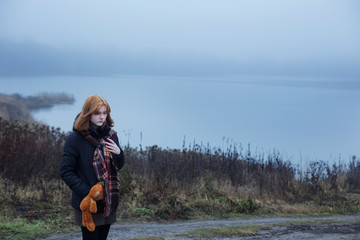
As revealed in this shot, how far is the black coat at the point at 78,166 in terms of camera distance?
13.5ft

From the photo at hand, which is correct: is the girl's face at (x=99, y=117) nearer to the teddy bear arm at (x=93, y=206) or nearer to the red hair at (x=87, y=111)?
the red hair at (x=87, y=111)

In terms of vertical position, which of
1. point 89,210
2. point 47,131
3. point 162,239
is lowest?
point 162,239

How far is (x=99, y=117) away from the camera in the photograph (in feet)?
13.7

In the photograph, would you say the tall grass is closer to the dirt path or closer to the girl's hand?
the dirt path

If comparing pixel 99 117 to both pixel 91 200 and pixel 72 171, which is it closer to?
pixel 72 171

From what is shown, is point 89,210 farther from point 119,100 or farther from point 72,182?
point 119,100

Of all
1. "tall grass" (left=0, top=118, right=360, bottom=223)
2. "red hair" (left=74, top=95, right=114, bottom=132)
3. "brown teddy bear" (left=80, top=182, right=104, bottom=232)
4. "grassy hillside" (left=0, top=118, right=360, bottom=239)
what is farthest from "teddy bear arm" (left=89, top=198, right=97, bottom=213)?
"tall grass" (left=0, top=118, right=360, bottom=223)

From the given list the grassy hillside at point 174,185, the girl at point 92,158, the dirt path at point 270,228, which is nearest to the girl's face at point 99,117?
the girl at point 92,158

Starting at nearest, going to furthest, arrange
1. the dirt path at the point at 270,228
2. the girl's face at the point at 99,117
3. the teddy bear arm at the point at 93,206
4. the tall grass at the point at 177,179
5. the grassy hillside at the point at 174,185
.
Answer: the teddy bear arm at the point at 93,206
the girl's face at the point at 99,117
the dirt path at the point at 270,228
the grassy hillside at the point at 174,185
the tall grass at the point at 177,179

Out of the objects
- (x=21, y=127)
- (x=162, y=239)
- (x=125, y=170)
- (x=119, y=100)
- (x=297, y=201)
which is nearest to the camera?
(x=162, y=239)

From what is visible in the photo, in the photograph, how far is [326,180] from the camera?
12.4 meters

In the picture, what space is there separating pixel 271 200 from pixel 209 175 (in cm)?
174

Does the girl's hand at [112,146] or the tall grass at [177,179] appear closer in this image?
the girl's hand at [112,146]

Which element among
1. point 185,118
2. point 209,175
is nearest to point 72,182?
point 209,175
